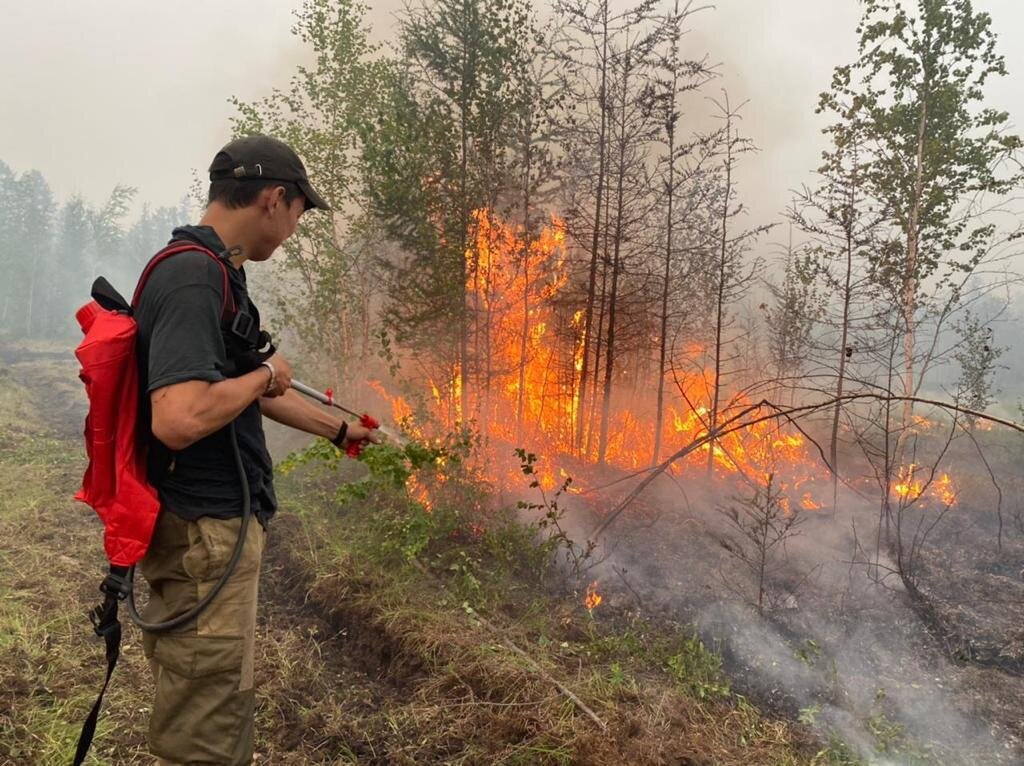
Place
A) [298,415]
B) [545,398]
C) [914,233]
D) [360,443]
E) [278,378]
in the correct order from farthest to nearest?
[545,398]
[914,233]
[360,443]
[298,415]
[278,378]

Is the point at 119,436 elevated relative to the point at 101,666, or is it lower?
elevated

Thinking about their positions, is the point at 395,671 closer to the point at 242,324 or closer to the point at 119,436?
the point at 119,436

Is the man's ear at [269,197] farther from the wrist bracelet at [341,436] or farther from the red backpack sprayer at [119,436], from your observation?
the wrist bracelet at [341,436]

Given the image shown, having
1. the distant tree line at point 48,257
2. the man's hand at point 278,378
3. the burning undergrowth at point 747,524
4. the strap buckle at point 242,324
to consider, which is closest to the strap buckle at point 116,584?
the man's hand at point 278,378

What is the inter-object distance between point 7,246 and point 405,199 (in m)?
65.2

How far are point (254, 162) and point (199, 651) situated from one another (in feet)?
7.22

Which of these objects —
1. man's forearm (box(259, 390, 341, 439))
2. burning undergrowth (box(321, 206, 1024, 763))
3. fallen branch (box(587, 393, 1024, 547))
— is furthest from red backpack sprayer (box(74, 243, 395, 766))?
burning undergrowth (box(321, 206, 1024, 763))

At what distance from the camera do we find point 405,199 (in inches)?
480

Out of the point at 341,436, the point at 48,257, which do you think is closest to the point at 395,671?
the point at 341,436

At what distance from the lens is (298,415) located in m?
3.21

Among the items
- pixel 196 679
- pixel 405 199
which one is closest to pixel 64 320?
pixel 405 199

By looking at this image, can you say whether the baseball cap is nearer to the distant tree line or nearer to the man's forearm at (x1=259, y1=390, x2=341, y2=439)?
the man's forearm at (x1=259, y1=390, x2=341, y2=439)

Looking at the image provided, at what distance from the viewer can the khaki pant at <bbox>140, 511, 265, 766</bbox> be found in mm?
2389

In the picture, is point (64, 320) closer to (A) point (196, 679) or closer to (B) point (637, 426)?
(B) point (637, 426)
